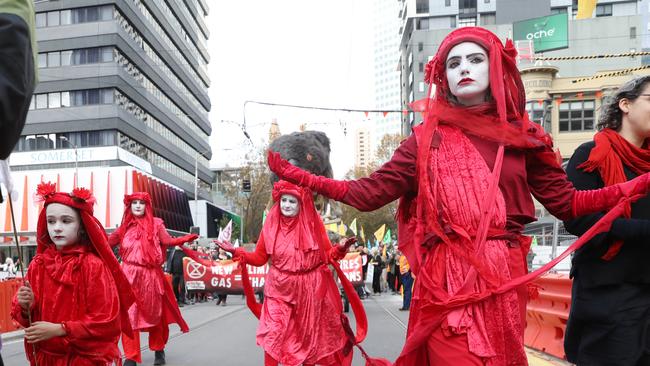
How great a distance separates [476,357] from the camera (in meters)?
3.05

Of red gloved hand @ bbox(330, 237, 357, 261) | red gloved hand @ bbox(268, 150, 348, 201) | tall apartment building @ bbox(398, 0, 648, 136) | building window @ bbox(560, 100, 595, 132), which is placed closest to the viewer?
red gloved hand @ bbox(268, 150, 348, 201)

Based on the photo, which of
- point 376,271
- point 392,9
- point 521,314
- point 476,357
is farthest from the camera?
point 392,9

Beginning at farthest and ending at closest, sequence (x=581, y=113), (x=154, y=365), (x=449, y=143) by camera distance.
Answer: (x=581, y=113) < (x=154, y=365) < (x=449, y=143)

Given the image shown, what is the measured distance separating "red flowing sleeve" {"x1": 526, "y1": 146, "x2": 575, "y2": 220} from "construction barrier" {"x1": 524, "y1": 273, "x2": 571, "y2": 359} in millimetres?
3910

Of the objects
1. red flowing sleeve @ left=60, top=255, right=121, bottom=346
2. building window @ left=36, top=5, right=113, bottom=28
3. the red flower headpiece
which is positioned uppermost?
building window @ left=36, top=5, right=113, bottom=28

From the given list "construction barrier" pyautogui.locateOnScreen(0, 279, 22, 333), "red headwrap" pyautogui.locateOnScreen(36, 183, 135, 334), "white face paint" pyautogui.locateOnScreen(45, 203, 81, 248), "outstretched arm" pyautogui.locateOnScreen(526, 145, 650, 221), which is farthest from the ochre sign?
"outstretched arm" pyautogui.locateOnScreen(526, 145, 650, 221)

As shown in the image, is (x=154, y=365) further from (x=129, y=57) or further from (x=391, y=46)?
(x=391, y=46)

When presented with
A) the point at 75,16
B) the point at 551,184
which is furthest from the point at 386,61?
the point at 551,184

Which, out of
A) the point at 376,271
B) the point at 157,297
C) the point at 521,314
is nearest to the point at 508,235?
the point at 521,314

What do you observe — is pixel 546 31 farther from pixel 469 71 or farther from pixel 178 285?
pixel 469 71

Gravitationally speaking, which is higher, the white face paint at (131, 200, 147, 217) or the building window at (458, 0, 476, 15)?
the building window at (458, 0, 476, 15)

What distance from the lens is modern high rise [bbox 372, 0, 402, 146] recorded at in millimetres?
105688

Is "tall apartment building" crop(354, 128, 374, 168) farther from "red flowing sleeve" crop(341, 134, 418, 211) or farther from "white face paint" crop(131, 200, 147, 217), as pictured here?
"red flowing sleeve" crop(341, 134, 418, 211)

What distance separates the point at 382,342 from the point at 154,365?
10.7ft
